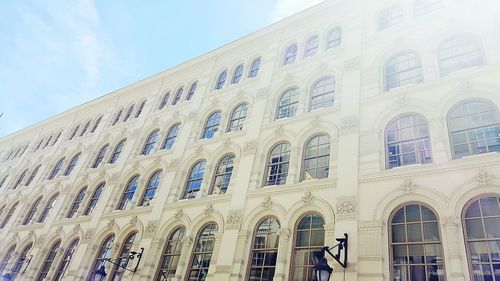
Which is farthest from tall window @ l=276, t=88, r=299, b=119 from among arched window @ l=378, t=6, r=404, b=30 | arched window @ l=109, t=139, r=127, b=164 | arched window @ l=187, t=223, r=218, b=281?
arched window @ l=109, t=139, r=127, b=164

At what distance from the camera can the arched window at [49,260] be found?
60.0 feet

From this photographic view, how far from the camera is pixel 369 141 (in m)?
11.8

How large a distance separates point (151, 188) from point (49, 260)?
6888 mm

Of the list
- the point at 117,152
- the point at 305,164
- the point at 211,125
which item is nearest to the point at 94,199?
the point at 117,152

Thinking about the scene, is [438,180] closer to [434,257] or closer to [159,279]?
[434,257]

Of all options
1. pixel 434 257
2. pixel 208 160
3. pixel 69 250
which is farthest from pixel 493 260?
pixel 69 250

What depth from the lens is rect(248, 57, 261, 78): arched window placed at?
18.5 metres

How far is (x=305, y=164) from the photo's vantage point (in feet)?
43.1

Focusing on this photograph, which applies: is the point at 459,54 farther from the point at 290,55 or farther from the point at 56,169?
the point at 56,169

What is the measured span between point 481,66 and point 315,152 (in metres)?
5.85

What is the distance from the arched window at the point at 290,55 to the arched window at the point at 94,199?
475 inches

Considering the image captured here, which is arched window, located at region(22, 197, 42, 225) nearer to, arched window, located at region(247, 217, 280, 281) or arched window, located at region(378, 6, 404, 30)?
arched window, located at region(247, 217, 280, 281)

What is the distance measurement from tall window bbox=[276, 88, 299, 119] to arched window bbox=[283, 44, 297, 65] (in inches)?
82.7

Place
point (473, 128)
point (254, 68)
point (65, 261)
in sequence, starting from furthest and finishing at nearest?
point (254, 68) < point (65, 261) < point (473, 128)
